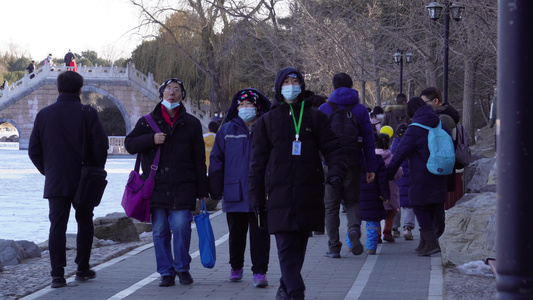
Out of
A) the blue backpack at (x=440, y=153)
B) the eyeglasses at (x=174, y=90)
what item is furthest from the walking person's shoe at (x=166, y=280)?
the blue backpack at (x=440, y=153)

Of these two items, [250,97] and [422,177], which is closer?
[250,97]

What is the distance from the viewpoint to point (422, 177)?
9.30 metres

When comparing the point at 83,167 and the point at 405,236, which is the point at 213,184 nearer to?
the point at 83,167

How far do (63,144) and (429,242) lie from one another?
4.01 m

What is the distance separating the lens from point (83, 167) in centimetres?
766

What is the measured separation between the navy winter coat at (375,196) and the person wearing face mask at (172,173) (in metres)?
2.64

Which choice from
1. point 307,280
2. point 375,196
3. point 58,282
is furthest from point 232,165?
point 375,196

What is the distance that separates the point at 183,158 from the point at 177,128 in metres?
0.28

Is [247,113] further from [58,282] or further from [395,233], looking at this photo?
[395,233]

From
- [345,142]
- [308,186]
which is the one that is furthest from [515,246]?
[345,142]

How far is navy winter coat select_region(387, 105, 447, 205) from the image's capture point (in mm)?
9242

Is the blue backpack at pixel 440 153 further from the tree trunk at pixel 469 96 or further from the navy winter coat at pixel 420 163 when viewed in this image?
the tree trunk at pixel 469 96

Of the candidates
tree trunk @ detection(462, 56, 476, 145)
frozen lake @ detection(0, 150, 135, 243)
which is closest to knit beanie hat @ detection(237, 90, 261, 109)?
frozen lake @ detection(0, 150, 135, 243)

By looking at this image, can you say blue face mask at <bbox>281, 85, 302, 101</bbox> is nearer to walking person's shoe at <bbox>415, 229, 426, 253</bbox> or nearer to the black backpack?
the black backpack
